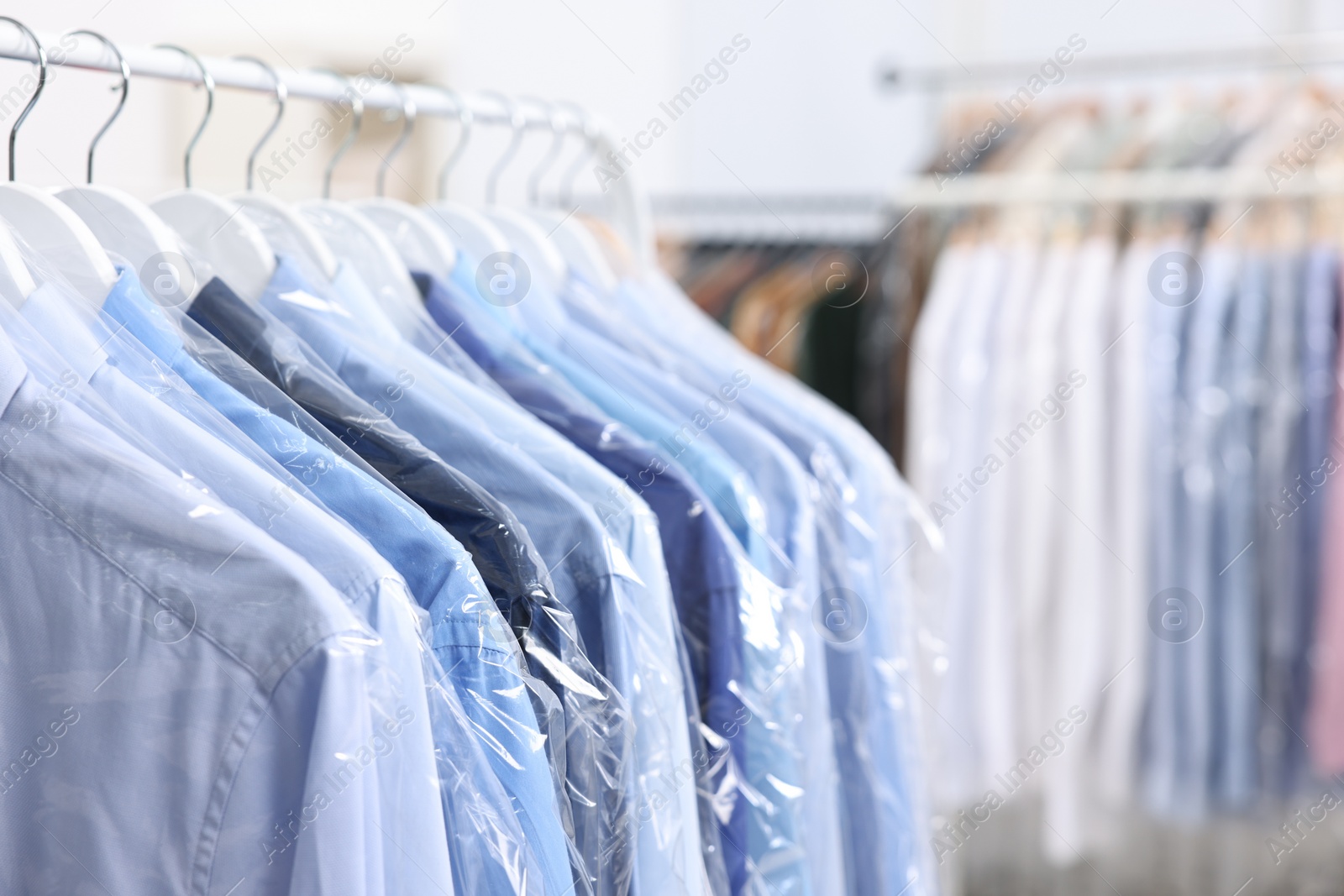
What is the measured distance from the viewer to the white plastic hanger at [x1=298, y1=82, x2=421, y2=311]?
0.81 meters

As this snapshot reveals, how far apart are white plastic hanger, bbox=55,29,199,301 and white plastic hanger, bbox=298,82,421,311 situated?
0.49 ft

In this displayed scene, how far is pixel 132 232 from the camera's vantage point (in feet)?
2.18

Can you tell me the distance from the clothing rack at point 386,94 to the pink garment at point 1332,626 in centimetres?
97

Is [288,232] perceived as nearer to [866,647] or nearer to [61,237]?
[61,237]

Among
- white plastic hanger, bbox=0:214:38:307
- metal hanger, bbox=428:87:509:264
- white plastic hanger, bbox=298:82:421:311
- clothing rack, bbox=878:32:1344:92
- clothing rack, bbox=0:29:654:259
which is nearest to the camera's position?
white plastic hanger, bbox=0:214:38:307

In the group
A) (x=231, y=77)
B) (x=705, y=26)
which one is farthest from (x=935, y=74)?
(x=231, y=77)

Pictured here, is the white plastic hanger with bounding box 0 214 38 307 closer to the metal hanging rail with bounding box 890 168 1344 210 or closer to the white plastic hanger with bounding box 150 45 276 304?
the white plastic hanger with bounding box 150 45 276 304

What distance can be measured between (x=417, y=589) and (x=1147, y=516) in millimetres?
1315

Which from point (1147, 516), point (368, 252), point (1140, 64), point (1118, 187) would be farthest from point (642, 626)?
point (1140, 64)

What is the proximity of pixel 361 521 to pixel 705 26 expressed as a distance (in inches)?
101

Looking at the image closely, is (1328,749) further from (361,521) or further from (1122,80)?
(1122,80)

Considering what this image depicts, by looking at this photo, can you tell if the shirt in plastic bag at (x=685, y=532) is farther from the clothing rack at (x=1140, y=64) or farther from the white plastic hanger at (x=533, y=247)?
the clothing rack at (x=1140, y=64)

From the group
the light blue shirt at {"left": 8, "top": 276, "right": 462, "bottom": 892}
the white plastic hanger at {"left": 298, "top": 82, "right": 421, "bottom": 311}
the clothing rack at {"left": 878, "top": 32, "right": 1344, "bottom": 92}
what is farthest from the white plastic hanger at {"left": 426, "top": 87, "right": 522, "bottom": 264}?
the clothing rack at {"left": 878, "top": 32, "right": 1344, "bottom": 92}

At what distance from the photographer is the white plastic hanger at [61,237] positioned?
1.99 feet
